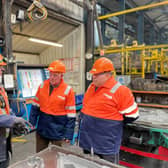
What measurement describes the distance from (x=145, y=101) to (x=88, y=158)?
2.54 meters

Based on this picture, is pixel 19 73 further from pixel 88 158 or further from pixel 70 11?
pixel 88 158

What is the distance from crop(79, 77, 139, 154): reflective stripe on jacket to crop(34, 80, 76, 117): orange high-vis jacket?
0.52 meters

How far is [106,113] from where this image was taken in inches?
78.1

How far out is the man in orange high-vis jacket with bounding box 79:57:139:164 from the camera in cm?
196

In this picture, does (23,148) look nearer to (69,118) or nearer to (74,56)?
(69,118)

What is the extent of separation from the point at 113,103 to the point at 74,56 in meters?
4.98

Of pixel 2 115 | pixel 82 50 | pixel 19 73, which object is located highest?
pixel 82 50

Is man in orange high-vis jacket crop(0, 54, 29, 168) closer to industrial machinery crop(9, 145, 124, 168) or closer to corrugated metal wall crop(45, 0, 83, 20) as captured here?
industrial machinery crop(9, 145, 124, 168)

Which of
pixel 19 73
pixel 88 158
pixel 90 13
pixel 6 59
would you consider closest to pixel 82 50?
pixel 90 13

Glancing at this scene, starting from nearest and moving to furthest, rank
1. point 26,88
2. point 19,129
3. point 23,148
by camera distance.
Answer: point 19,129 → point 23,148 → point 26,88

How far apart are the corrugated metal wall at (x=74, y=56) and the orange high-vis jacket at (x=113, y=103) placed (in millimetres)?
4466

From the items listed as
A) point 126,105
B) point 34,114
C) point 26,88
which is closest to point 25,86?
point 26,88

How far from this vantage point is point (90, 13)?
5.73 m

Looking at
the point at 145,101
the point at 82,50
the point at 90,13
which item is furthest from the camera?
the point at 82,50
